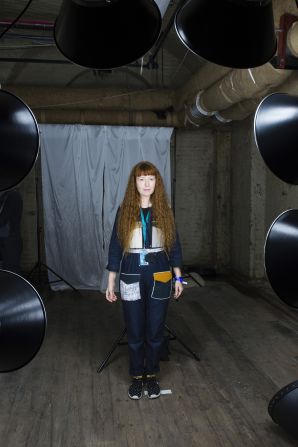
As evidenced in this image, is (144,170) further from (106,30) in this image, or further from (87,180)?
(87,180)

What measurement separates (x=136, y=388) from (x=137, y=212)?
112 centimetres

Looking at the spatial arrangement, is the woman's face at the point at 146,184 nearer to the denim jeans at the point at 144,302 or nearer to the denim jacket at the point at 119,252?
the denim jacket at the point at 119,252

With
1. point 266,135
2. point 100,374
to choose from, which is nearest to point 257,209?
point 100,374

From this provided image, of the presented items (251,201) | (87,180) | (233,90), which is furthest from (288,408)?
(87,180)

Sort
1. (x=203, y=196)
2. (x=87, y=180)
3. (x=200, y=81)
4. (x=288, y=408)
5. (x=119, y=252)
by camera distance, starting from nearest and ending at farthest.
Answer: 1. (x=288, y=408)
2. (x=119, y=252)
3. (x=200, y=81)
4. (x=87, y=180)
5. (x=203, y=196)

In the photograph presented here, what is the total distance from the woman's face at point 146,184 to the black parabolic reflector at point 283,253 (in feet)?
4.34

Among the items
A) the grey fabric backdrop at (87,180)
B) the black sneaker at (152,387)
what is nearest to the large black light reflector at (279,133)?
the black sneaker at (152,387)

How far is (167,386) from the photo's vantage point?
2.68m

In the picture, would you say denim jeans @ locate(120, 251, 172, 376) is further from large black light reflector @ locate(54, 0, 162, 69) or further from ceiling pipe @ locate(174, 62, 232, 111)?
ceiling pipe @ locate(174, 62, 232, 111)

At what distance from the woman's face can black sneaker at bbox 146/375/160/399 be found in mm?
1201

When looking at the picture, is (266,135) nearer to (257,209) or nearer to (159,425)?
(159,425)

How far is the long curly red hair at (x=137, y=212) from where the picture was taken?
8.32ft

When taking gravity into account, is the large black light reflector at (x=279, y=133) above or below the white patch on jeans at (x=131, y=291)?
above

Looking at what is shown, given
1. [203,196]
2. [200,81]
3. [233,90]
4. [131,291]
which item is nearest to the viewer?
[131,291]
